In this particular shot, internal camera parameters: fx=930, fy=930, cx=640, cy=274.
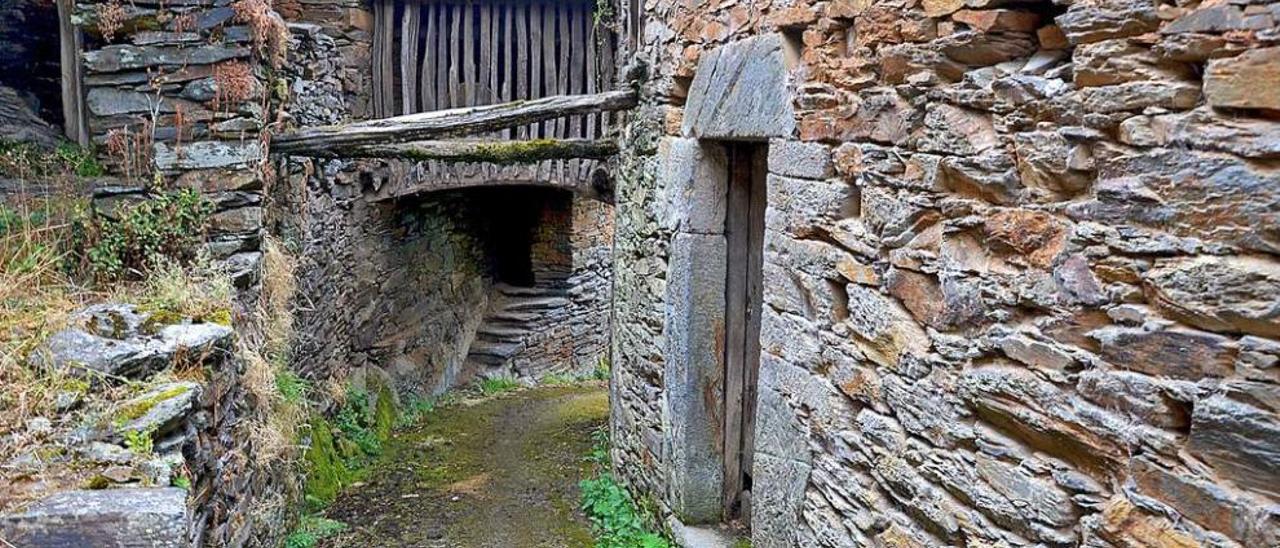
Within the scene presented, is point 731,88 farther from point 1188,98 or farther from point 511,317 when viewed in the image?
point 511,317

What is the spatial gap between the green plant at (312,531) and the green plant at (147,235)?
5.69 feet

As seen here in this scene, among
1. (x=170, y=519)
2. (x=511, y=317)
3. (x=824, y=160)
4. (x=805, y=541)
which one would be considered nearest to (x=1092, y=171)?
(x=824, y=160)

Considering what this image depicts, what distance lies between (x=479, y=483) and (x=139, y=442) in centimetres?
394

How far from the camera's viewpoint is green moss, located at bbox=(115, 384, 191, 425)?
9.98 ft

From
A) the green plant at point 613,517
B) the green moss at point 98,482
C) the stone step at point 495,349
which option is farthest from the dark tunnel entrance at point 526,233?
the green moss at point 98,482

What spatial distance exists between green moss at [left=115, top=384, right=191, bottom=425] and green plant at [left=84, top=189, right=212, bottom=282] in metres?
1.50

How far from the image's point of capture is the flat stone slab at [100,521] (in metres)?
2.39

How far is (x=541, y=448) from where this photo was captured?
25.1ft

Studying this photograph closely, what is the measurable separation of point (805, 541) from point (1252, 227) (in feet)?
6.49

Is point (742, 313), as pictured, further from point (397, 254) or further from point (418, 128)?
point (397, 254)

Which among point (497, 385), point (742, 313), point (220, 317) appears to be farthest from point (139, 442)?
point (497, 385)

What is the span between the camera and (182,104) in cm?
509

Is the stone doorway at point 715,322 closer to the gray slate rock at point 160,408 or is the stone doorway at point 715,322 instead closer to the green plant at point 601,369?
the gray slate rock at point 160,408

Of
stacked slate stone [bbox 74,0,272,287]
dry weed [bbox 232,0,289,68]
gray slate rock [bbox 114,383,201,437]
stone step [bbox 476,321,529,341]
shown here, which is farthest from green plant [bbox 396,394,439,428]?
gray slate rock [bbox 114,383,201,437]
